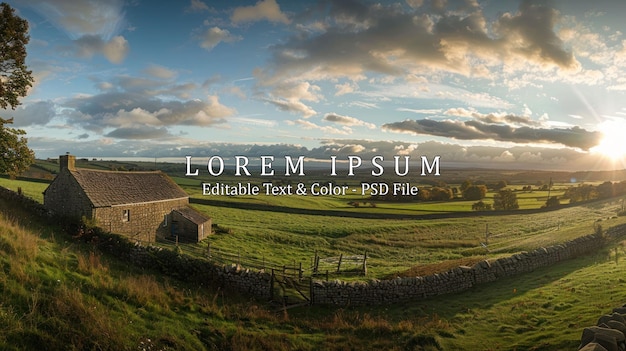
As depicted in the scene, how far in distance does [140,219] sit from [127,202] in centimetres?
256

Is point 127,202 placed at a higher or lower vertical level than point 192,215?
higher

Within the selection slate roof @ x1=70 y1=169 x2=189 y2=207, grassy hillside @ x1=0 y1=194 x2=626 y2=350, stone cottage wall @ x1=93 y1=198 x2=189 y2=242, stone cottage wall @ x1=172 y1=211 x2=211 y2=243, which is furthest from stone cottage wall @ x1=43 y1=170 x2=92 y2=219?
grassy hillside @ x1=0 y1=194 x2=626 y2=350

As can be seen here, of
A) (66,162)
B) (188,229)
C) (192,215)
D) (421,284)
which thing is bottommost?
(188,229)

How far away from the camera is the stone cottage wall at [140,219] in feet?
110

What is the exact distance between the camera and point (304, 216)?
205ft

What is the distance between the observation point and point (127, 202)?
3600 cm

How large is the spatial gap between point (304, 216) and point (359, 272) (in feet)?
113

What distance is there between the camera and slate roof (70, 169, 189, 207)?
33.4 m

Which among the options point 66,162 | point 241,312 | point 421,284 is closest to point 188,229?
point 66,162

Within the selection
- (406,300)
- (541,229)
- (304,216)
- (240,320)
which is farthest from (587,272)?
(304,216)

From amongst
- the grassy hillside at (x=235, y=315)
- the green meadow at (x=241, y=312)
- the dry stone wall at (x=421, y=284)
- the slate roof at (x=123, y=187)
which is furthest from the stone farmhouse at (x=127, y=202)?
the dry stone wall at (x=421, y=284)

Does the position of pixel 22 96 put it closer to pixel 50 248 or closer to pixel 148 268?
pixel 50 248

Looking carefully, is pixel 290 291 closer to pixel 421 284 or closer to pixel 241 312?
pixel 241 312

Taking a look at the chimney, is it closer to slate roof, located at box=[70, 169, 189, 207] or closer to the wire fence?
slate roof, located at box=[70, 169, 189, 207]
